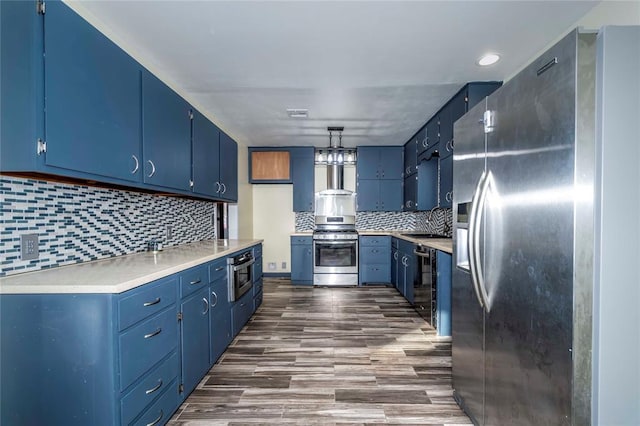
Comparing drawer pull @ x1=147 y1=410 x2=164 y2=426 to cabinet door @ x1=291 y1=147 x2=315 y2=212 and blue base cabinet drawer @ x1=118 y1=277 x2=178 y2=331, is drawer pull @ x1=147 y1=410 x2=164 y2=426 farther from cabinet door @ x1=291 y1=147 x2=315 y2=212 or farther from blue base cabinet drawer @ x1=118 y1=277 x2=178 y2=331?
cabinet door @ x1=291 y1=147 x2=315 y2=212

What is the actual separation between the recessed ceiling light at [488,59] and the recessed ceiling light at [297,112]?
6.03 feet

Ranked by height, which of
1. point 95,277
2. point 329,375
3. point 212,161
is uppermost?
point 212,161

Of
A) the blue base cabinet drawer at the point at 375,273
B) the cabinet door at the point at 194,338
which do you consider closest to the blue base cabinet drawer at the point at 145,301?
the cabinet door at the point at 194,338

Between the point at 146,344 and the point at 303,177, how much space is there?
4.11m

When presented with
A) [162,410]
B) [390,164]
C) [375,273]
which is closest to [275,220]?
[375,273]

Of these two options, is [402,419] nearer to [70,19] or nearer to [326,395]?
[326,395]

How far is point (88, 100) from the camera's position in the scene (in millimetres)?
1449

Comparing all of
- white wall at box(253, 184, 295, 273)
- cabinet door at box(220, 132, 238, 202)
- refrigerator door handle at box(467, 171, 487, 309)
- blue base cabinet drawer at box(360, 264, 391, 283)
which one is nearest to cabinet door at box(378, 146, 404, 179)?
blue base cabinet drawer at box(360, 264, 391, 283)

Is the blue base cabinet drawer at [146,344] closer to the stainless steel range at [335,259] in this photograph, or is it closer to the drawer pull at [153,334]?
the drawer pull at [153,334]

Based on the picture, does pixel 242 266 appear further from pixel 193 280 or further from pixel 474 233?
pixel 474 233

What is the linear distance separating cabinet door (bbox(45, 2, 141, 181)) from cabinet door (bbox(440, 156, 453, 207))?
283 cm

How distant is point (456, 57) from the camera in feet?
7.47

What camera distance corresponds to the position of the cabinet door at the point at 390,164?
5309 millimetres

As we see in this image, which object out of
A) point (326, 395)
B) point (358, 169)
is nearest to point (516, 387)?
point (326, 395)
